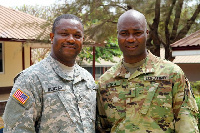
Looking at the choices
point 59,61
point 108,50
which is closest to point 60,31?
point 59,61

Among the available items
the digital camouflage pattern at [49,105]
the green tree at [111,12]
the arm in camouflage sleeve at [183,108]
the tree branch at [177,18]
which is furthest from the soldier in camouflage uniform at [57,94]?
the tree branch at [177,18]

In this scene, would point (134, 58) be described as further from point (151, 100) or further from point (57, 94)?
point (57, 94)

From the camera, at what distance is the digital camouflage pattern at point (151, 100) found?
2135mm

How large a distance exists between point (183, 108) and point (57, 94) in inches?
38.0

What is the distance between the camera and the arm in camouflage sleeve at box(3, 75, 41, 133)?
79.6 inches

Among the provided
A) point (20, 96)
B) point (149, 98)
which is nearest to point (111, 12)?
point (149, 98)

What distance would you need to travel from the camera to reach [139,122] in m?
2.22

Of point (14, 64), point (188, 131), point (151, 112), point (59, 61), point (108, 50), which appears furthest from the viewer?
point (108, 50)

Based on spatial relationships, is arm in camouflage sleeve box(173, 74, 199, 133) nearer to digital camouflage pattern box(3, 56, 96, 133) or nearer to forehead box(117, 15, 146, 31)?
forehead box(117, 15, 146, 31)

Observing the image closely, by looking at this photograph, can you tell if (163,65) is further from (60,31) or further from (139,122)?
(60,31)

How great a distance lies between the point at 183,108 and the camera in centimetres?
211

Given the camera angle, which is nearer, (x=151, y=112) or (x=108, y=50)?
(x=151, y=112)

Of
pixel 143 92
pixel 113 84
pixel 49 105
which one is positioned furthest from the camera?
pixel 113 84

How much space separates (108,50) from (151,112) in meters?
24.3
